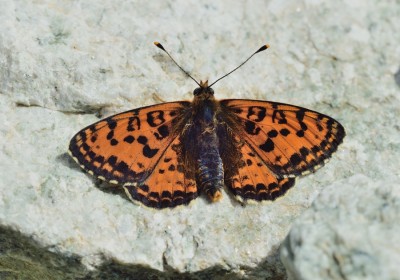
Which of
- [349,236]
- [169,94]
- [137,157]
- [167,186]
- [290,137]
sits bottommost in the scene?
[349,236]

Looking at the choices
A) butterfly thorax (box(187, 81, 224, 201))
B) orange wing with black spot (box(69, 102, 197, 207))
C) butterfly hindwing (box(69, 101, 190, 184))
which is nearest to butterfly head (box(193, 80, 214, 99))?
butterfly thorax (box(187, 81, 224, 201))

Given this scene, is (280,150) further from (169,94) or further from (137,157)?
(169,94)

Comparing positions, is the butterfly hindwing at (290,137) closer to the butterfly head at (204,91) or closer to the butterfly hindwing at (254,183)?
the butterfly hindwing at (254,183)

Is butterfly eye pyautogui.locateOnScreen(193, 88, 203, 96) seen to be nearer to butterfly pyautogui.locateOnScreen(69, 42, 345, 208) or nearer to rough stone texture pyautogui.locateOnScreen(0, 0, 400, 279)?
butterfly pyautogui.locateOnScreen(69, 42, 345, 208)

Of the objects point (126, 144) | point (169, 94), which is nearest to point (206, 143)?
point (126, 144)

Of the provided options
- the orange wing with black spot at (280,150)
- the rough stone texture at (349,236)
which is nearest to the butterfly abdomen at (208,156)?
the orange wing with black spot at (280,150)

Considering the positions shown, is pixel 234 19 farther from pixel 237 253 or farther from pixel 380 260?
pixel 380 260
